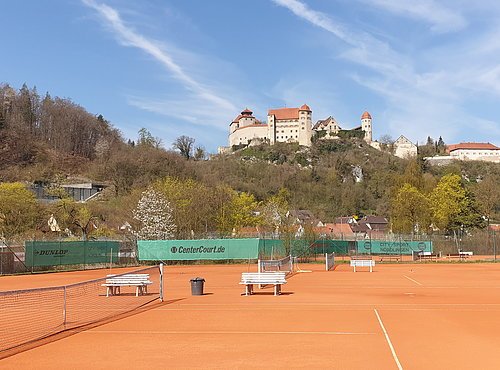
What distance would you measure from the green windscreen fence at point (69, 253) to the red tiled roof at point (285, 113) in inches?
5780

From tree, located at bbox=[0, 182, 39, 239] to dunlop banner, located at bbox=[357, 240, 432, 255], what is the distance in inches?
1461

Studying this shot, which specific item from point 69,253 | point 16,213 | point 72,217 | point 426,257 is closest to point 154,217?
point 16,213

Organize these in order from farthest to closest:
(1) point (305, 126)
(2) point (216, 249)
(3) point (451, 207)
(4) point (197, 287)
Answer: (1) point (305, 126), (3) point (451, 207), (2) point (216, 249), (4) point (197, 287)

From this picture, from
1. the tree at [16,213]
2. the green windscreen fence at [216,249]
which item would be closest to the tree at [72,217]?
the tree at [16,213]

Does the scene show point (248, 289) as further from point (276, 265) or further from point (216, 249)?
point (216, 249)

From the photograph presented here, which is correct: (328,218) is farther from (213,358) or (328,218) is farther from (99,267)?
(213,358)

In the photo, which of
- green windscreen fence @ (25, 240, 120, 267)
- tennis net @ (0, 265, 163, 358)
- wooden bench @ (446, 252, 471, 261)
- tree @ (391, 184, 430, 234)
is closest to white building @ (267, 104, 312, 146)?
tree @ (391, 184, 430, 234)

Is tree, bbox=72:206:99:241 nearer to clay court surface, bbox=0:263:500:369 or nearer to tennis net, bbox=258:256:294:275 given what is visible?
tennis net, bbox=258:256:294:275

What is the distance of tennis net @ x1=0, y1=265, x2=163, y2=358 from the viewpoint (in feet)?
42.3

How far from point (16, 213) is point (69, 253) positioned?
24273 mm

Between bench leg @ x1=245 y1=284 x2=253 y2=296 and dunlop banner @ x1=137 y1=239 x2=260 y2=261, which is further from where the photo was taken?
dunlop banner @ x1=137 y1=239 x2=260 y2=261

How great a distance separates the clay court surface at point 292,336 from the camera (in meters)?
9.80

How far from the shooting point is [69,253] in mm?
44062

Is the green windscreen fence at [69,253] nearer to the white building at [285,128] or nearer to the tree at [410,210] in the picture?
the tree at [410,210]
